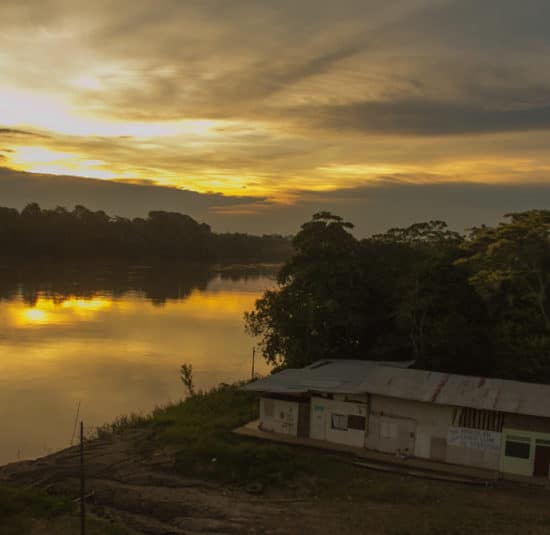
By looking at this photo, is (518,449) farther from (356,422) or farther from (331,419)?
(331,419)

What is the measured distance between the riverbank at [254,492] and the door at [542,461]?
92 cm

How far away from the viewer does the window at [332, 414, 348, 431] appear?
19.3 meters

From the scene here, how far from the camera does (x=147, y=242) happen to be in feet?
396

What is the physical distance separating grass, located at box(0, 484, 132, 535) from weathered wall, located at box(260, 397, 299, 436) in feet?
24.5

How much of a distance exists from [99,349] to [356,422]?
25584 millimetres

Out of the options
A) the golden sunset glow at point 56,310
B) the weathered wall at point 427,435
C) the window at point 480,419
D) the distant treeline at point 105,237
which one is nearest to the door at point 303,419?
the weathered wall at point 427,435

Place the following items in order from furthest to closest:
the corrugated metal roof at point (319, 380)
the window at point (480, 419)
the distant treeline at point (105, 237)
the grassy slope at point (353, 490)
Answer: the distant treeline at point (105, 237) → the corrugated metal roof at point (319, 380) → the window at point (480, 419) → the grassy slope at point (353, 490)

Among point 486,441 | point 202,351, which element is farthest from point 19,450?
point 202,351

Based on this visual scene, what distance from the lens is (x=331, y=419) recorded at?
19.6 metres

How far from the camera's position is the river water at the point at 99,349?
26.5 metres

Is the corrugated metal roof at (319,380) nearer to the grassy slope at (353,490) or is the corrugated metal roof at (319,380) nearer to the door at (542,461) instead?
the grassy slope at (353,490)

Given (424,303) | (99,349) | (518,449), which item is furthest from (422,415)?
(99,349)

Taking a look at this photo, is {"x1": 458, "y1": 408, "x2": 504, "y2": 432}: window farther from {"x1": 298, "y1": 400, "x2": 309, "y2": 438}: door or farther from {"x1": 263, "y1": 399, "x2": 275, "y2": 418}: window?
{"x1": 263, "y1": 399, "x2": 275, "y2": 418}: window

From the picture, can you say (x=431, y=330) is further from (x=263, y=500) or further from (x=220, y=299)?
(x=220, y=299)
